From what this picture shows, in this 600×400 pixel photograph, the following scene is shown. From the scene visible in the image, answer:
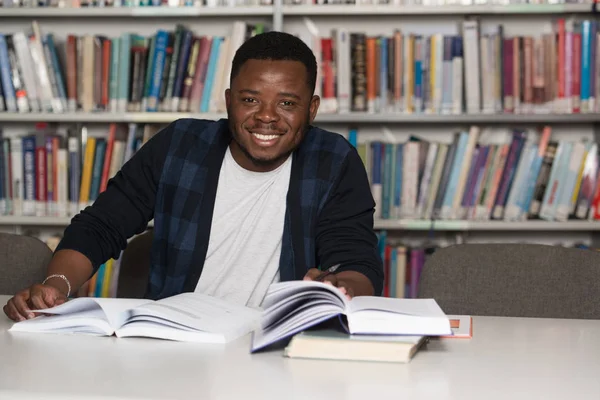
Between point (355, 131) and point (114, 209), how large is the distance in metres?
1.30

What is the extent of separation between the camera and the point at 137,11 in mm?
3023

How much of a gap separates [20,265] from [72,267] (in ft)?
0.65

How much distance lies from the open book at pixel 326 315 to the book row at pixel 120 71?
72.9 inches

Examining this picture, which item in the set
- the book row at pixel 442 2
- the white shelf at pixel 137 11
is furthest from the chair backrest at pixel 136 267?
the book row at pixel 442 2

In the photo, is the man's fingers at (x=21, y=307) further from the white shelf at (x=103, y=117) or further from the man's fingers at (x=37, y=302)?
the white shelf at (x=103, y=117)

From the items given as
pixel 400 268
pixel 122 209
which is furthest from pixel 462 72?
pixel 122 209

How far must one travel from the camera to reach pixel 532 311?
1708mm

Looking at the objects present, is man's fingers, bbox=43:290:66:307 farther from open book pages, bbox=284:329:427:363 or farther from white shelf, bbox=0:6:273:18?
white shelf, bbox=0:6:273:18

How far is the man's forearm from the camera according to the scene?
65.3 inches

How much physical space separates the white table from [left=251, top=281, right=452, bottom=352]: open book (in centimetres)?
4

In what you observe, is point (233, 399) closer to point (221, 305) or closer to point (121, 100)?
point (221, 305)

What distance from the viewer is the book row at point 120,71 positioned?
2.99 metres

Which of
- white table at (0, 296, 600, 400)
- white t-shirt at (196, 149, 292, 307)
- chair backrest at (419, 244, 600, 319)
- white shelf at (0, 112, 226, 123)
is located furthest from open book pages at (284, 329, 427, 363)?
white shelf at (0, 112, 226, 123)

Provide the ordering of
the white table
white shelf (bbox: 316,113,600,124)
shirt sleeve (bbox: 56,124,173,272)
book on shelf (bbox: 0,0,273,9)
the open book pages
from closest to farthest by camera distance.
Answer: the white table → the open book pages → shirt sleeve (bbox: 56,124,173,272) → white shelf (bbox: 316,113,600,124) → book on shelf (bbox: 0,0,273,9)
